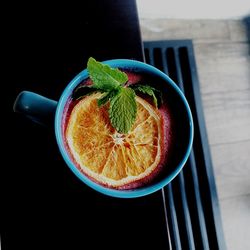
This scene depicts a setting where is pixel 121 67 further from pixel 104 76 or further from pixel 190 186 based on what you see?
pixel 190 186

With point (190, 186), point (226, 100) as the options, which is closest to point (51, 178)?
point (190, 186)

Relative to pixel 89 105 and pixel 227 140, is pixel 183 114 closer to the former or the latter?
pixel 89 105

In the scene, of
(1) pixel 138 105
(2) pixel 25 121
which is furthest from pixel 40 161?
(1) pixel 138 105

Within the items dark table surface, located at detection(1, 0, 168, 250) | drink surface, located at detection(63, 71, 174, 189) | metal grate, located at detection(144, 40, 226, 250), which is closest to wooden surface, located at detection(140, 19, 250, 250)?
metal grate, located at detection(144, 40, 226, 250)

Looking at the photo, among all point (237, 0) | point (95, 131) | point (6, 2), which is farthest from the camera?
point (237, 0)

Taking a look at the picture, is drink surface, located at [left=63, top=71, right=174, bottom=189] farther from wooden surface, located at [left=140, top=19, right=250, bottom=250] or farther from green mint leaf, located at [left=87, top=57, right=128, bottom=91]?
wooden surface, located at [left=140, top=19, right=250, bottom=250]

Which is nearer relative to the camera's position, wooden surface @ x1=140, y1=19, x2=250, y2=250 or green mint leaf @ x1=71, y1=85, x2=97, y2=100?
green mint leaf @ x1=71, y1=85, x2=97, y2=100

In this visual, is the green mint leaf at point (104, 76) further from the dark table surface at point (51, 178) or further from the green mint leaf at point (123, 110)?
the dark table surface at point (51, 178)
